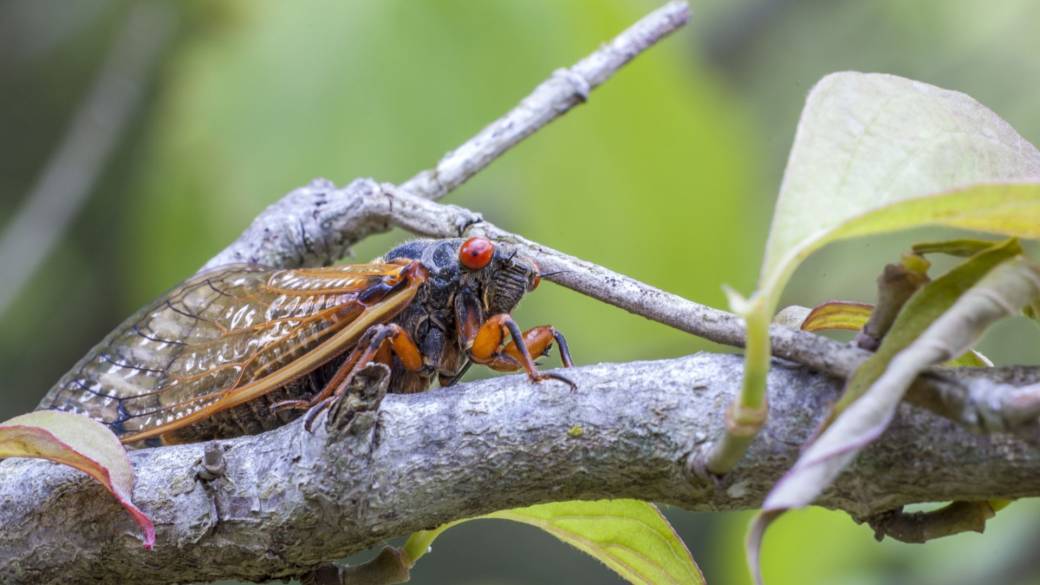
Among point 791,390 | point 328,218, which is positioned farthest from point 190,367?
point 791,390

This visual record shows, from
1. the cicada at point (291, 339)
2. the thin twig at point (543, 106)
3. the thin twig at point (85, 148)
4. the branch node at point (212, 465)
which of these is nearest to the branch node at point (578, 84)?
the thin twig at point (543, 106)

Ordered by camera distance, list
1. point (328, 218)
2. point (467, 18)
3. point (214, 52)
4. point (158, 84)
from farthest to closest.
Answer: point (158, 84)
point (214, 52)
point (467, 18)
point (328, 218)

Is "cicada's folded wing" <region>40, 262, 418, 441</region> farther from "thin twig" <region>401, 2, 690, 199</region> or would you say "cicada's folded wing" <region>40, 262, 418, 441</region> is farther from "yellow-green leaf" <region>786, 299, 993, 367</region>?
"yellow-green leaf" <region>786, 299, 993, 367</region>

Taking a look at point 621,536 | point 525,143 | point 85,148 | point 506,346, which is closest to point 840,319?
point 621,536

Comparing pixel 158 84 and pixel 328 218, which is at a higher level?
→ pixel 158 84

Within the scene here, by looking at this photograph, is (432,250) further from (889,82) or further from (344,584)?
(889,82)

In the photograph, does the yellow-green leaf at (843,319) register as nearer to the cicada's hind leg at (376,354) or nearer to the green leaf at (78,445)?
the cicada's hind leg at (376,354)
